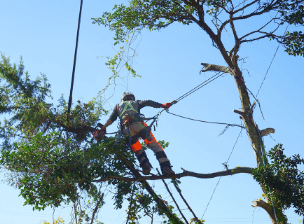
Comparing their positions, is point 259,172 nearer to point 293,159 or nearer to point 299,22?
point 293,159

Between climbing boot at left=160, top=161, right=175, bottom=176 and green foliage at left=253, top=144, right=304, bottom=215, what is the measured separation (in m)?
1.62

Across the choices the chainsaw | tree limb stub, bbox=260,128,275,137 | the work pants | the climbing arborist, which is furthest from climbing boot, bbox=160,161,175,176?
tree limb stub, bbox=260,128,275,137

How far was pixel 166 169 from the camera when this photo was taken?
25.1 feet

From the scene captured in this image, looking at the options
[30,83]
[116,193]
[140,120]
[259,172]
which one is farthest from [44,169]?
[259,172]

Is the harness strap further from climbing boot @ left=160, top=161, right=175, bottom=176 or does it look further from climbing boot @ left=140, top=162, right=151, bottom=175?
climbing boot @ left=160, top=161, right=175, bottom=176

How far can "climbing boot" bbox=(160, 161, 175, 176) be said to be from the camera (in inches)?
301

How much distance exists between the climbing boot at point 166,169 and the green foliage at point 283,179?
162 cm

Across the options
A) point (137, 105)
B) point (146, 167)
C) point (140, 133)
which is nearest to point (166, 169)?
point (146, 167)

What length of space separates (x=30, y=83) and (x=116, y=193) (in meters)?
3.73

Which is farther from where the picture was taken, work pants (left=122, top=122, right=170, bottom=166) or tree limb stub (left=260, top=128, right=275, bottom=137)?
tree limb stub (left=260, top=128, right=275, bottom=137)

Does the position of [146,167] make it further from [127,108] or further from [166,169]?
[127,108]

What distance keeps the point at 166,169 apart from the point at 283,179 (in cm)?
220

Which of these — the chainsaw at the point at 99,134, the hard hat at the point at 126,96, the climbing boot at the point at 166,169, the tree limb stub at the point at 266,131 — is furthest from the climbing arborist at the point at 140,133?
the tree limb stub at the point at 266,131

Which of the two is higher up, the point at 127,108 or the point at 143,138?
the point at 127,108
